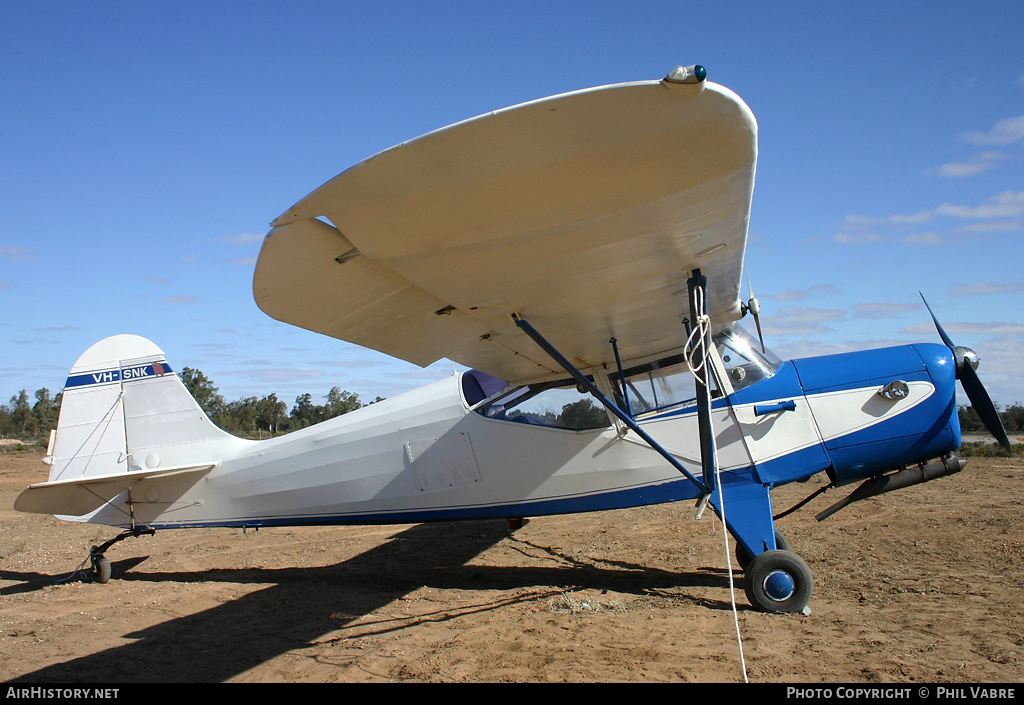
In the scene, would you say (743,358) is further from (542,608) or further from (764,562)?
(542,608)

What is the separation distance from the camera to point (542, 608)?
527 centimetres

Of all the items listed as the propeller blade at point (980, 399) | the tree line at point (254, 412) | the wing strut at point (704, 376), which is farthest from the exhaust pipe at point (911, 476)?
the tree line at point (254, 412)

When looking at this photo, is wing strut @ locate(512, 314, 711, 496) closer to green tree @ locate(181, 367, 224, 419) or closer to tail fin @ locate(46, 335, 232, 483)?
tail fin @ locate(46, 335, 232, 483)

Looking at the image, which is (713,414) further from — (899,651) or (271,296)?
(271,296)

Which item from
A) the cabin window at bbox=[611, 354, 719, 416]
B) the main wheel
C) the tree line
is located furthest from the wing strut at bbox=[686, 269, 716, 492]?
the tree line

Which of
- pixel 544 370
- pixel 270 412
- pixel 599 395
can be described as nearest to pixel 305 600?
pixel 544 370

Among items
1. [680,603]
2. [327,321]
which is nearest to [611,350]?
[680,603]

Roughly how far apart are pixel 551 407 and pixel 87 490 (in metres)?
5.26

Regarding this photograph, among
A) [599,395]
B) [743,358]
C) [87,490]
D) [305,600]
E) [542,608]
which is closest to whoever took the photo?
[599,395]

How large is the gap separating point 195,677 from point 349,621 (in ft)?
4.54

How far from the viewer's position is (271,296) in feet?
10.4

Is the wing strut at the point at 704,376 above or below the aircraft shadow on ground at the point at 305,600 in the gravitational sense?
above

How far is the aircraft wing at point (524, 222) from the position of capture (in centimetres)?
226

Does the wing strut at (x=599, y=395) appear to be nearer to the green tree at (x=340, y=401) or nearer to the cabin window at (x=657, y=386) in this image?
the cabin window at (x=657, y=386)
